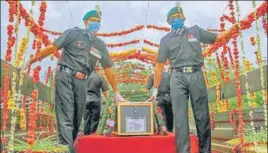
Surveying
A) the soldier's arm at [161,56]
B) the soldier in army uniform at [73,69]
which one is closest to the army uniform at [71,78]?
the soldier in army uniform at [73,69]

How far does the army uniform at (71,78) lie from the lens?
13.9 ft

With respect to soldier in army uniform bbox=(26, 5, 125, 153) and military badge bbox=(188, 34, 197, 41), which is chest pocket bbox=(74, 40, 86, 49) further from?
military badge bbox=(188, 34, 197, 41)

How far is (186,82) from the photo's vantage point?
437 centimetres

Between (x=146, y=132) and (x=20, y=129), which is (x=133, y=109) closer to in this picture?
(x=146, y=132)

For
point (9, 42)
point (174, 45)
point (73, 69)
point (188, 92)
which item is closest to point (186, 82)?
point (188, 92)

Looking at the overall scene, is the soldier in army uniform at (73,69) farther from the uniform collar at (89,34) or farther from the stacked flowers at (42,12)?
the stacked flowers at (42,12)

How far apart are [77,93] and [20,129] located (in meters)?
1.68

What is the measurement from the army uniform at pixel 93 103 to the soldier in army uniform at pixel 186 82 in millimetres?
3673

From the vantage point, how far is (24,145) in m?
3.40

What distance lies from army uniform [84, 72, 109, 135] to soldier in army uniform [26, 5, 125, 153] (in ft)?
10.9

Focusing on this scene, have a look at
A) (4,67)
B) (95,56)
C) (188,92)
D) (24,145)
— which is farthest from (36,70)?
(188,92)

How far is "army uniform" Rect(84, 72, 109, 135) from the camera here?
812 cm

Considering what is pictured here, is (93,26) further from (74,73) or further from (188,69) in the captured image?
(188,69)

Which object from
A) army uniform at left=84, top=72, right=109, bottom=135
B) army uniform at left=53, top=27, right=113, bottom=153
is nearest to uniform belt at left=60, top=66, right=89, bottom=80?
army uniform at left=53, top=27, right=113, bottom=153
